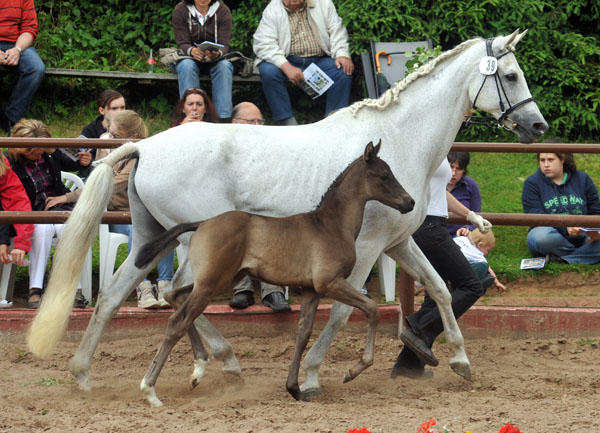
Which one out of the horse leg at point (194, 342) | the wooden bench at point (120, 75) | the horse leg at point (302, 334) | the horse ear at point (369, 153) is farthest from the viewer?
the wooden bench at point (120, 75)

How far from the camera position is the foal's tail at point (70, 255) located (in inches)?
206

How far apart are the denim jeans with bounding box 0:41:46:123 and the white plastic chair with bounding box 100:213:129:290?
259cm

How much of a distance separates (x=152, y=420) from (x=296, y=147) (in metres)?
1.74

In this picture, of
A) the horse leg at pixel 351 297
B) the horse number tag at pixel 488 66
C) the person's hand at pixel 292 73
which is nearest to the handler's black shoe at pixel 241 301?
the horse leg at pixel 351 297

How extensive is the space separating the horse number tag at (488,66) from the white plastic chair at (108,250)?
9.83ft

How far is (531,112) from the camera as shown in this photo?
18.1 feet

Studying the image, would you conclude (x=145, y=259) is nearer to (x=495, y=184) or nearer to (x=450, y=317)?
(x=450, y=317)

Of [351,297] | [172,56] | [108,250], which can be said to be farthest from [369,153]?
[172,56]

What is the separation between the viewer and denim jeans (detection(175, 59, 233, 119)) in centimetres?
878

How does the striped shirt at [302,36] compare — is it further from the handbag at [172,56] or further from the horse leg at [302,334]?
the horse leg at [302,334]

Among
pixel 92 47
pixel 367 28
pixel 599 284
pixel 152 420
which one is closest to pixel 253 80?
pixel 367 28

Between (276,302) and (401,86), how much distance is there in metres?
1.91

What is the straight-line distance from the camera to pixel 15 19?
8.87 m

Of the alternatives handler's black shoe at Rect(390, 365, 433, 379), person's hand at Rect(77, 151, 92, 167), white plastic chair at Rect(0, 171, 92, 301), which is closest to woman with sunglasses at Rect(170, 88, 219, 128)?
person's hand at Rect(77, 151, 92, 167)
